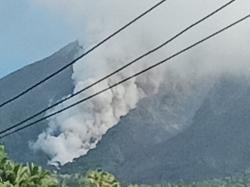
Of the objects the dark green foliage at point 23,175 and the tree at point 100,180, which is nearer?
the dark green foliage at point 23,175

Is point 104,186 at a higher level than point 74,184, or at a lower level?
lower

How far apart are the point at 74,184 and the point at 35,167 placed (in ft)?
444

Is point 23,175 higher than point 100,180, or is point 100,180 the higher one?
point 100,180

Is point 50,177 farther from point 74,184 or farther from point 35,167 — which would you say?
point 74,184

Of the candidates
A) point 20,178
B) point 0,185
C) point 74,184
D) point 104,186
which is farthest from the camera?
point 74,184

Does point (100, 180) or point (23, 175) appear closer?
point (23, 175)

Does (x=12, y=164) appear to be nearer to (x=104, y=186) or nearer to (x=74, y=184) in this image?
(x=104, y=186)

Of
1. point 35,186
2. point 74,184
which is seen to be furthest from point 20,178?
point 74,184

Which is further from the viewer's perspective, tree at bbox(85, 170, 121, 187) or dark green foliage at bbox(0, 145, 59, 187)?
tree at bbox(85, 170, 121, 187)

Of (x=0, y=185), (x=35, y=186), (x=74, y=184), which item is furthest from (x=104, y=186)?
(x=74, y=184)

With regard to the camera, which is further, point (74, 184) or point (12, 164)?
point (74, 184)

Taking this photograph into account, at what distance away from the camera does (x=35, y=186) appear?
6056cm

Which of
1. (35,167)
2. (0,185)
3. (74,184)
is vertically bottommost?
(0,185)

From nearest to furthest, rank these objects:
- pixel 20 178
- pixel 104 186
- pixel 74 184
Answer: pixel 20 178 < pixel 104 186 < pixel 74 184
